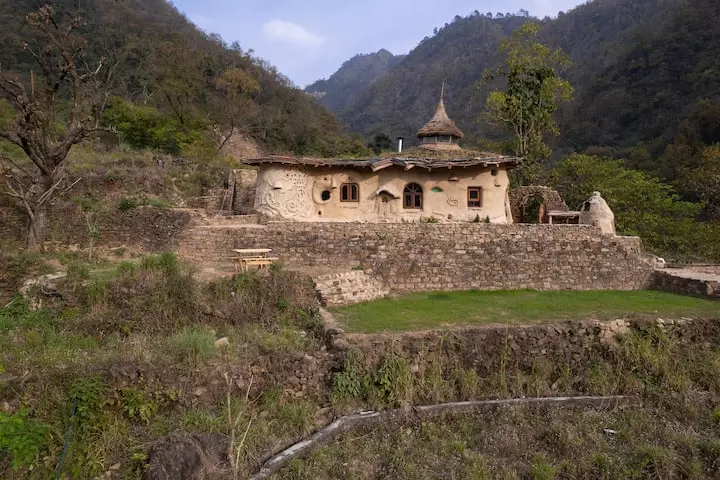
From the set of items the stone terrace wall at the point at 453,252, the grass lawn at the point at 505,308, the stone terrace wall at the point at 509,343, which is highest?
the stone terrace wall at the point at 453,252

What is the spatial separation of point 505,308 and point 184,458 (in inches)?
330

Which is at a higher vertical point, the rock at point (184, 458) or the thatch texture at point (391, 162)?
the thatch texture at point (391, 162)

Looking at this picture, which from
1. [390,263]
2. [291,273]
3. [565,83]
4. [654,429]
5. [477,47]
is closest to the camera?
[654,429]

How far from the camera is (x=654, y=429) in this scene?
303 inches

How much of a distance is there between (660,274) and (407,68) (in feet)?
262

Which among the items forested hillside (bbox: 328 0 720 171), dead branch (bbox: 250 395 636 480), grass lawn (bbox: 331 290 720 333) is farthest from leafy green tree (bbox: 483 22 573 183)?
dead branch (bbox: 250 395 636 480)

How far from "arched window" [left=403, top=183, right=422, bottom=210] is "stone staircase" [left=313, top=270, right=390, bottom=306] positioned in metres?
4.83

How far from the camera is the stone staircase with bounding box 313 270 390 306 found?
11.4 metres

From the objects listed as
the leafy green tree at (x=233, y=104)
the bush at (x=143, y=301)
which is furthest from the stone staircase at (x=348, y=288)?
the leafy green tree at (x=233, y=104)

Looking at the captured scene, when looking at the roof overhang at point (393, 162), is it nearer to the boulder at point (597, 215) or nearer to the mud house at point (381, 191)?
the mud house at point (381, 191)

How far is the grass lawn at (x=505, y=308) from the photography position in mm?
10039

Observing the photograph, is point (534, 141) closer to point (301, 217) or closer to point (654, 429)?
point (301, 217)

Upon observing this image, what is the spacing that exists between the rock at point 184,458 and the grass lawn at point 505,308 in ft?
12.4

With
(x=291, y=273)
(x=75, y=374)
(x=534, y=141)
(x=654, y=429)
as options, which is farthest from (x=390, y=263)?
(x=534, y=141)
